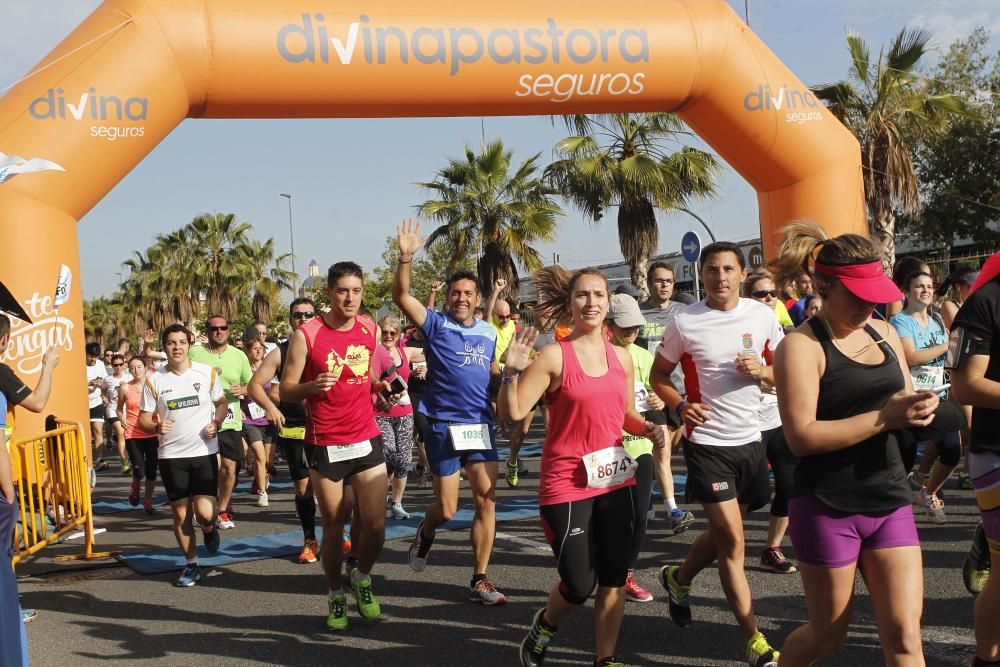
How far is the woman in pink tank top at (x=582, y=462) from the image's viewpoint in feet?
13.6

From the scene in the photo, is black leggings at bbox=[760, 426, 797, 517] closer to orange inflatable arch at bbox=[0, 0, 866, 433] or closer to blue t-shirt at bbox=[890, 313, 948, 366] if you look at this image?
blue t-shirt at bbox=[890, 313, 948, 366]

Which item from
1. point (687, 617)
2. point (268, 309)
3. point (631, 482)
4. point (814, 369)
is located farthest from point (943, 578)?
point (268, 309)

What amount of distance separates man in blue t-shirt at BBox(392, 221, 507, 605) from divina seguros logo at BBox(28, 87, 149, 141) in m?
3.54

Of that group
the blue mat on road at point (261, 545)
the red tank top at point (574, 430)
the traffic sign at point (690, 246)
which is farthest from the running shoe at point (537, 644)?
the traffic sign at point (690, 246)

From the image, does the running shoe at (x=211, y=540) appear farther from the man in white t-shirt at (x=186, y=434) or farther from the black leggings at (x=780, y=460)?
the black leggings at (x=780, y=460)

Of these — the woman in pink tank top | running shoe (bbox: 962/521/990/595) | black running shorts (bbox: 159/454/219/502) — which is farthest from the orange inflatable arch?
running shoe (bbox: 962/521/990/595)

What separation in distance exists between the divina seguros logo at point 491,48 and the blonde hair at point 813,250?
598 centimetres

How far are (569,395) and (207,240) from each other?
39621mm

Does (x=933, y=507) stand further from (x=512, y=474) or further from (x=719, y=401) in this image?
(x=512, y=474)

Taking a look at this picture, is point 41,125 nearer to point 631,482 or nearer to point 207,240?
point 631,482

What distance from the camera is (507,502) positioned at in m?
9.45

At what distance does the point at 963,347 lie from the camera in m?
3.54

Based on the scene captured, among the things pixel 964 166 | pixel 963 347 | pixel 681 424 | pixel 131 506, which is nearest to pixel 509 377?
pixel 681 424

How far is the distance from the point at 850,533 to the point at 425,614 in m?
3.16
